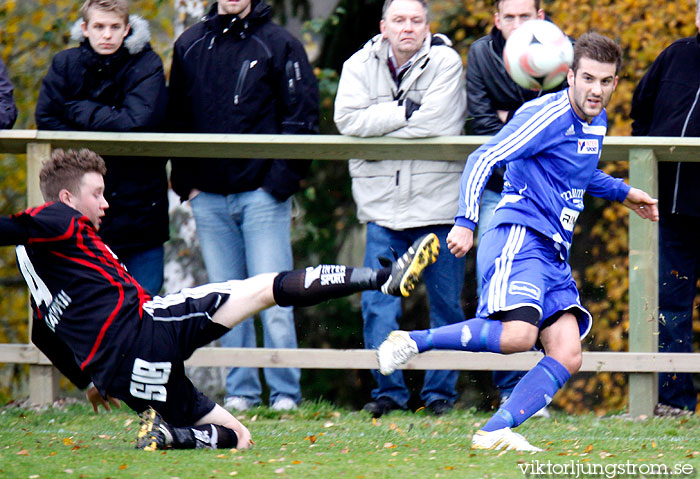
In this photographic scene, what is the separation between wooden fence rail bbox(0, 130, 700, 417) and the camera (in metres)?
6.60

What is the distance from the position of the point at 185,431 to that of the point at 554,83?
2.73m

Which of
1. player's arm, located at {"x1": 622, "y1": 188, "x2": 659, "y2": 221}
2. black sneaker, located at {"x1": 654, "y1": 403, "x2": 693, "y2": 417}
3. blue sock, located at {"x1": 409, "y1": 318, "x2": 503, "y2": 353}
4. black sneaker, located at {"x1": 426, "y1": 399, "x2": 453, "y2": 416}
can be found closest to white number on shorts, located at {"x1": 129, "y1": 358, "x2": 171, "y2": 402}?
blue sock, located at {"x1": 409, "y1": 318, "x2": 503, "y2": 353}

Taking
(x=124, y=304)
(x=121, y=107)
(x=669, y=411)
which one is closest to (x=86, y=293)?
(x=124, y=304)

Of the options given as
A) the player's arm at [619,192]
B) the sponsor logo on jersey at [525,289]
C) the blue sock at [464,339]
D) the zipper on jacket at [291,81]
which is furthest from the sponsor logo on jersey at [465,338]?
the zipper on jacket at [291,81]

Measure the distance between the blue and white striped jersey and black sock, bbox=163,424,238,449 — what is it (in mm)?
1577

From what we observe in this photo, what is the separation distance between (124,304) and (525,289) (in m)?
1.93

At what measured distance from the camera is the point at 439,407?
6.76m

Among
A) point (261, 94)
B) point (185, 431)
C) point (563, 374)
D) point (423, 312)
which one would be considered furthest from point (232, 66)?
point (423, 312)

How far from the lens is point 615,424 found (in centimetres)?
632

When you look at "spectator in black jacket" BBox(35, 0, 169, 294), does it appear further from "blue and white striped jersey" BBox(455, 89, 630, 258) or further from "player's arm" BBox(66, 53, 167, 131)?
"blue and white striped jersey" BBox(455, 89, 630, 258)

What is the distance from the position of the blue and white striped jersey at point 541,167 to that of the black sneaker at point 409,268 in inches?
12.1

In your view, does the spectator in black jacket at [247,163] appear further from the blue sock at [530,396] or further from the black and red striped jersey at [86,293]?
the blue sock at [530,396]

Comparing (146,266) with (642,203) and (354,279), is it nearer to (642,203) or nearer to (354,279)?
(354,279)

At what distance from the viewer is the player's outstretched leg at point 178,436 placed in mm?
5172
